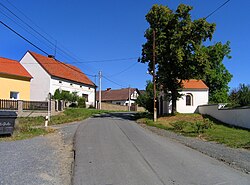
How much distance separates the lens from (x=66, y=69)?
2079 inches

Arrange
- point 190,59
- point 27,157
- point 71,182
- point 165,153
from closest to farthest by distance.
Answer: point 71,182 → point 27,157 → point 165,153 → point 190,59

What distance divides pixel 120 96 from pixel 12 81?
49633mm

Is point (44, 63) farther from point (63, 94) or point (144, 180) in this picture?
point (144, 180)

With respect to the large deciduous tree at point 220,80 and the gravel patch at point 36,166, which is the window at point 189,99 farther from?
the gravel patch at point 36,166

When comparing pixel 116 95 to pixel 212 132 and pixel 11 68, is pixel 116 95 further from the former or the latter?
pixel 212 132

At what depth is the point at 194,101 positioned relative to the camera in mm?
41938

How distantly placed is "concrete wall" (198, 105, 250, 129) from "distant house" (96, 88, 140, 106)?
4722 cm

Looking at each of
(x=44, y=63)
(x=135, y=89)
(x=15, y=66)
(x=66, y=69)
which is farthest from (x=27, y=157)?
(x=135, y=89)

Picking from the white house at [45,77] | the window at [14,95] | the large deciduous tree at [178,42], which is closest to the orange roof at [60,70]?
the white house at [45,77]

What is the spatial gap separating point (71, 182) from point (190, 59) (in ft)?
87.8

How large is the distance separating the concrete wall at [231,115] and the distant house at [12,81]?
79.3 feet

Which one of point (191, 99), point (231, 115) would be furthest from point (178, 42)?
point (191, 99)

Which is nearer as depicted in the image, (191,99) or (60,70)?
(191,99)

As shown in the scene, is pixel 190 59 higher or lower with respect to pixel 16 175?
higher
